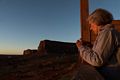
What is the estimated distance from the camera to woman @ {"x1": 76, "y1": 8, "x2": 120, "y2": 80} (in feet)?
7.82

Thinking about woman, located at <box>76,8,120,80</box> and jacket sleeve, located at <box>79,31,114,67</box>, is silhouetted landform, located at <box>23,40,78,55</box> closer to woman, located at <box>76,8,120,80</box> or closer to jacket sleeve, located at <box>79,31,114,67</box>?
woman, located at <box>76,8,120,80</box>

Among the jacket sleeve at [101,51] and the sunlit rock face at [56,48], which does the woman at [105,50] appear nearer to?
the jacket sleeve at [101,51]

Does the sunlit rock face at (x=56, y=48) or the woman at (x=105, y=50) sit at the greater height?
the woman at (x=105, y=50)

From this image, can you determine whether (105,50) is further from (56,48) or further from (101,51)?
(56,48)

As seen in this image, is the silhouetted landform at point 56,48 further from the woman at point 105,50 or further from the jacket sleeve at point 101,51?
the jacket sleeve at point 101,51

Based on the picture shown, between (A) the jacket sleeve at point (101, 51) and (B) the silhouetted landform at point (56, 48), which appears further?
(B) the silhouetted landform at point (56, 48)

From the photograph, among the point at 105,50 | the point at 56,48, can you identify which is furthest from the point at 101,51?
the point at 56,48

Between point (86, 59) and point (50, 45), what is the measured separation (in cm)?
2130

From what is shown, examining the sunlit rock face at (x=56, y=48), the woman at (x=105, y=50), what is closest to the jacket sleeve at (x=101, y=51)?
the woman at (x=105, y=50)

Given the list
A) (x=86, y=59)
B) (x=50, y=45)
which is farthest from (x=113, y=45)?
(x=50, y=45)

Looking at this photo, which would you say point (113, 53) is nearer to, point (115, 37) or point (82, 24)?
point (115, 37)

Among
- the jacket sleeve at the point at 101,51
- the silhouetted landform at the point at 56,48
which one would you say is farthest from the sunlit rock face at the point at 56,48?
the jacket sleeve at the point at 101,51

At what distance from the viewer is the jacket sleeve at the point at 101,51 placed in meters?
2.42

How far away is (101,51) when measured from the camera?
244cm
